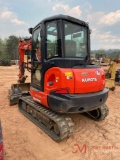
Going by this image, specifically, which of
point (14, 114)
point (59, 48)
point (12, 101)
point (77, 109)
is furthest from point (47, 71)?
point (12, 101)

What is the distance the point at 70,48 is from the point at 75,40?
0.32 metres

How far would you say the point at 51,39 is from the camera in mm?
4008

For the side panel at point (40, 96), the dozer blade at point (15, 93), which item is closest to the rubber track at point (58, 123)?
the side panel at point (40, 96)

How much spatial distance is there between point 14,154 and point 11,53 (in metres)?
46.3

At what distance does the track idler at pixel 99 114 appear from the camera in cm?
489

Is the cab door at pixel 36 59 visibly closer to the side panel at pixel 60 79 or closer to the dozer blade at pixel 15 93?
the side panel at pixel 60 79

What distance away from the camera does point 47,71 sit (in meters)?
4.03

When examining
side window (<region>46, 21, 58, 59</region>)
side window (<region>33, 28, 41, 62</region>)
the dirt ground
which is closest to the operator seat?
side window (<region>46, 21, 58, 59</region>)

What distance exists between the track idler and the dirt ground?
0.50 ft

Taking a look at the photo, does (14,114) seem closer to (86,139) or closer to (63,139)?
(63,139)

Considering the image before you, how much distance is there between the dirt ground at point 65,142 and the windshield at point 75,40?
2.00 metres

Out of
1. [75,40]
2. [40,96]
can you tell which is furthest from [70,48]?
[40,96]

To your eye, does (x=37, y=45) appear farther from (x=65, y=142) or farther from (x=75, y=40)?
(x=65, y=142)

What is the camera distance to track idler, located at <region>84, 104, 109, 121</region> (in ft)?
16.1
